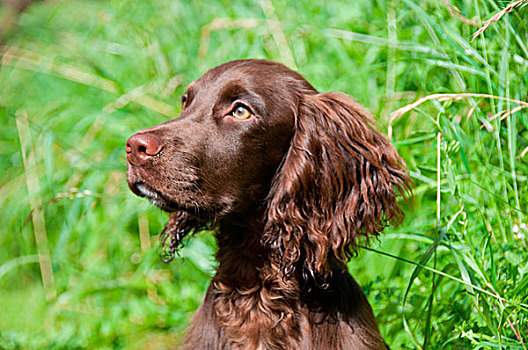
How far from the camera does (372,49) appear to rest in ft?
13.2

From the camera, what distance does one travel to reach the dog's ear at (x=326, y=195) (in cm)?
232

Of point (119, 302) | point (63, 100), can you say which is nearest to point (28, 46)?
point (63, 100)

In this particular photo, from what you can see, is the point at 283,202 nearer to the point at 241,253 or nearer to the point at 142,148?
the point at 241,253

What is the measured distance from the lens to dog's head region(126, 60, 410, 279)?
224 centimetres

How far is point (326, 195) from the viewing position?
7.69 ft

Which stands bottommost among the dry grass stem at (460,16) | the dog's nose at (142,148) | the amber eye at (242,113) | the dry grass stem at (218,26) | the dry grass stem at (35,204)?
the dry grass stem at (35,204)

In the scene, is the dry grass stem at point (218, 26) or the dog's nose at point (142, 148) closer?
the dog's nose at point (142, 148)

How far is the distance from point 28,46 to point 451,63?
3705 millimetres

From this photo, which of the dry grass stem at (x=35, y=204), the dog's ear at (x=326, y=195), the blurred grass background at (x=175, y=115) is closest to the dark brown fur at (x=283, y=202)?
the dog's ear at (x=326, y=195)

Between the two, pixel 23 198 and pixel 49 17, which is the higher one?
pixel 49 17

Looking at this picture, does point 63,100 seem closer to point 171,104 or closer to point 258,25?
point 171,104

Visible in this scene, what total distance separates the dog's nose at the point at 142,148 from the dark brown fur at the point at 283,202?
11cm

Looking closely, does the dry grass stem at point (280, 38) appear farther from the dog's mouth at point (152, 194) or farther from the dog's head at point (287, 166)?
the dog's mouth at point (152, 194)

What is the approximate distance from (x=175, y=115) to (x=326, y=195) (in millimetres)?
2130
